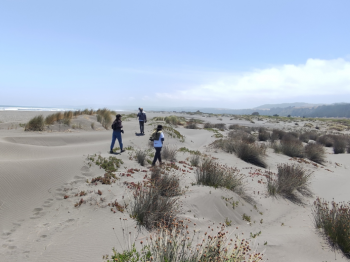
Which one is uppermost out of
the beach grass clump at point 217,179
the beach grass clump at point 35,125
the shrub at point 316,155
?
the beach grass clump at point 35,125

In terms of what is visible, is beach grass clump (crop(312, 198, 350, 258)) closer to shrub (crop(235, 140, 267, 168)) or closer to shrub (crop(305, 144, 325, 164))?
shrub (crop(235, 140, 267, 168))

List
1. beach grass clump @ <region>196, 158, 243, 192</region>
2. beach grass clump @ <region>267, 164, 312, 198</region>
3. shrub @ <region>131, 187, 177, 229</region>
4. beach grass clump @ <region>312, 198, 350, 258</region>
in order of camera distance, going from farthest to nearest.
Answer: beach grass clump @ <region>267, 164, 312, 198</region> → beach grass clump @ <region>196, 158, 243, 192</region> → shrub @ <region>131, 187, 177, 229</region> → beach grass clump @ <region>312, 198, 350, 258</region>

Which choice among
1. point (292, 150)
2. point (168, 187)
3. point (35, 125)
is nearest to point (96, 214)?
point (168, 187)

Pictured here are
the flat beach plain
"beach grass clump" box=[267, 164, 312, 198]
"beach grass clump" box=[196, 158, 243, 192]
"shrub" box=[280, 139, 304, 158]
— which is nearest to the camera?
the flat beach plain

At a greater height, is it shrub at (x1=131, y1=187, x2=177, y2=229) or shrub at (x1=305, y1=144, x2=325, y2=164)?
shrub at (x1=131, y1=187, x2=177, y2=229)

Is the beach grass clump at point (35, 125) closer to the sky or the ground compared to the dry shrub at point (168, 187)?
closer to the sky

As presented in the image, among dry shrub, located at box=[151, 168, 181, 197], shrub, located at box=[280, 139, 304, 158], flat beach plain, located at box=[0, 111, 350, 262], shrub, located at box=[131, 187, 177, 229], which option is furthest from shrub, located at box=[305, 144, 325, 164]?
shrub, located at box=[131, 187, 177, 229]

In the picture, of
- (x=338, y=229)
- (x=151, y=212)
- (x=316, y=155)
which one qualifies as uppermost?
(x=151, y=212)

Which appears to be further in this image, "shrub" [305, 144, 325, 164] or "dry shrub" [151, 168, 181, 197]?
"shrub" [305, 144, 325, 164]

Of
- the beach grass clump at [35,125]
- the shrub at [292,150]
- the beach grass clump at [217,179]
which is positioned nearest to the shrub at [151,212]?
the beach grass clump at [217,179]

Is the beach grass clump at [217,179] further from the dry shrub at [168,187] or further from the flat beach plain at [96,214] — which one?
the dry shrub at [168,187]

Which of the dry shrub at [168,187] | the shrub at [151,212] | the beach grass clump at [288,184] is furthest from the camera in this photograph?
the beach grass clump at [288,184]

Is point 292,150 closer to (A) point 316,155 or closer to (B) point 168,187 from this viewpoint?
(A) point 316,155

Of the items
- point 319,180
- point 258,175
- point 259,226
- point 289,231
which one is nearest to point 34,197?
point 259,226
